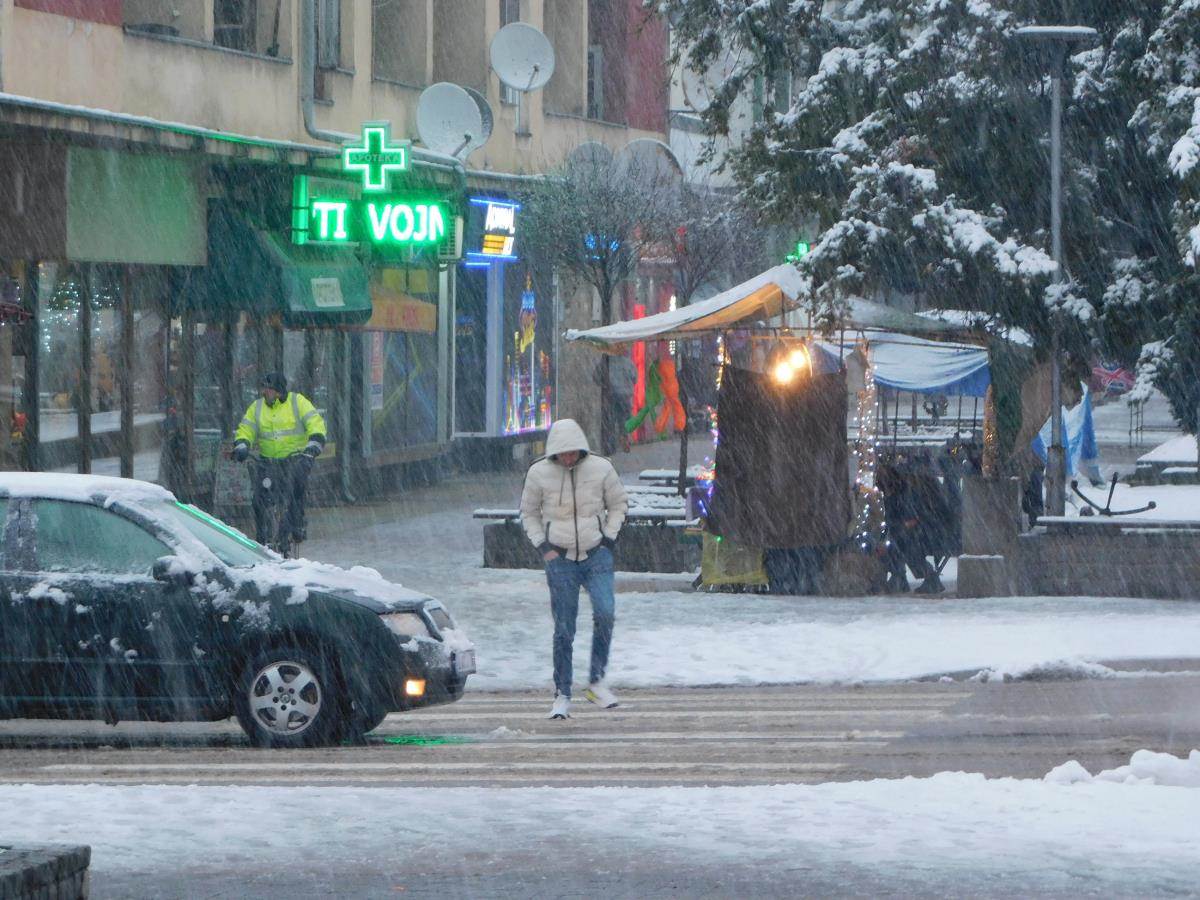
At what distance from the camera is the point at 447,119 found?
92.9 feet

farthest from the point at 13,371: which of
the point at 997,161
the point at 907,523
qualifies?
the point at 997,161

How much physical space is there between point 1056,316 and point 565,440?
8.26 metres

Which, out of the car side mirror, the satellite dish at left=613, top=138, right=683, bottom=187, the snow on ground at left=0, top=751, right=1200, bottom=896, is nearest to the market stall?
the car side mirror

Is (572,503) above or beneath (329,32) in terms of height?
beneath

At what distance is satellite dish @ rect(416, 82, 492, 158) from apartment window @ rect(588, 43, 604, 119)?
38.5 feet

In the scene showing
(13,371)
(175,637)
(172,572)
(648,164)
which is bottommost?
(175,637)

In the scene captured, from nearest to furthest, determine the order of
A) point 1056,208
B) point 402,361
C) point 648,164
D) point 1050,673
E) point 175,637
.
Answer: point 175,637 < point 1050,673 < point 1056,208 < point 402,361 < point 648,164

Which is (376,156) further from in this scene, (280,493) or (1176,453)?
(1176,453)

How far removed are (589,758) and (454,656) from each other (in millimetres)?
1171

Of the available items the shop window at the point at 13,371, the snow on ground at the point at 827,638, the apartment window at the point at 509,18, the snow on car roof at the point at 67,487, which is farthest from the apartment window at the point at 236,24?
the snow on car roof at the point at 67,487

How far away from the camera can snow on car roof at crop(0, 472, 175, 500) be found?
444 inches

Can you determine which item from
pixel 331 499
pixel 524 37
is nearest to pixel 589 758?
pixel 331 499

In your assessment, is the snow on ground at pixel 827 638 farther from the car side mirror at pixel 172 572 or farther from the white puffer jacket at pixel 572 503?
the car side mirror at pixel 172 572

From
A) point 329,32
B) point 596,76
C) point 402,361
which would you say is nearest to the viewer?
point 329,32
